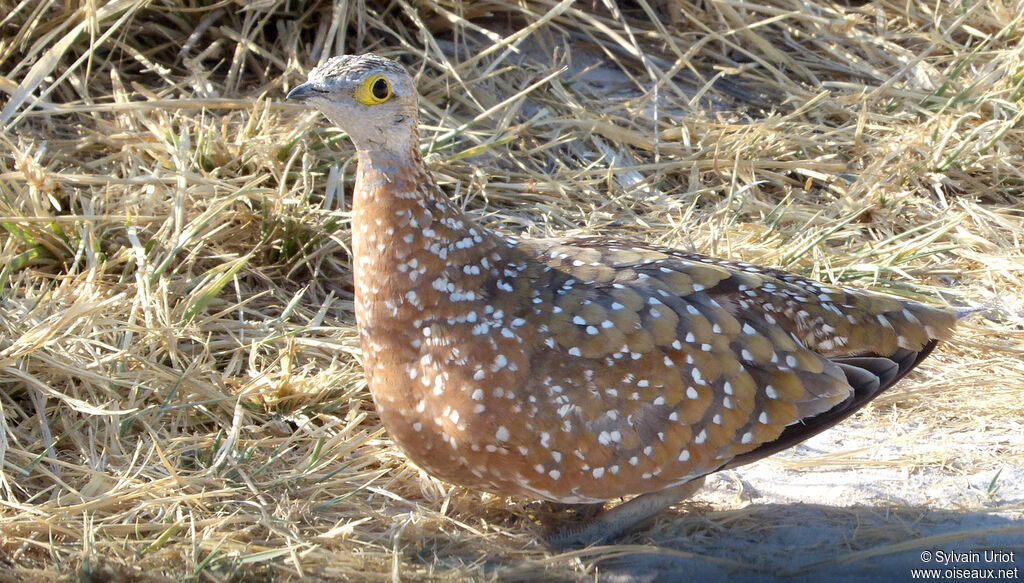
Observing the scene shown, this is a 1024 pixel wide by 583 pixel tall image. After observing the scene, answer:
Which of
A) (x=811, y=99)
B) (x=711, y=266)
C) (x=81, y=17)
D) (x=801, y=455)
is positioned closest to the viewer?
(x=711, y=266)

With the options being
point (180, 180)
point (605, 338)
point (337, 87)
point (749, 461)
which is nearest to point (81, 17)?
point (180, 180)

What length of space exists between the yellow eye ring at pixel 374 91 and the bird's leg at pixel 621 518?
149cm

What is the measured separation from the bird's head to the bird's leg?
1354 millimetres

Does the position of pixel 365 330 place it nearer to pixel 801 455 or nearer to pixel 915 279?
pixel 801 455

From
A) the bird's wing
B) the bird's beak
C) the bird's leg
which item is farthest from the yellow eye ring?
the bird's leg

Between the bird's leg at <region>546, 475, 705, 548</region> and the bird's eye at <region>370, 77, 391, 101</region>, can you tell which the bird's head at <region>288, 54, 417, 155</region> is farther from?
the bird's leg at <region>546, 475, 705, 548</region>

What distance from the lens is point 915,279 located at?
5160 mm

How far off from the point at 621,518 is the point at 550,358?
0.64m

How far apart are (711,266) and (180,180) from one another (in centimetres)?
256

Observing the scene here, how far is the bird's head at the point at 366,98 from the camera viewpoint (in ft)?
10.9

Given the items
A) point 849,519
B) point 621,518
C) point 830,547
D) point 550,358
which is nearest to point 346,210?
point 550,358

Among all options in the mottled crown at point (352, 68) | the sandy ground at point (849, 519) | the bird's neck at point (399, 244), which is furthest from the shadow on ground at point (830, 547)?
the mottled crown at point (352, 68)

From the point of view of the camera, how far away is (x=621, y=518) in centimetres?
366

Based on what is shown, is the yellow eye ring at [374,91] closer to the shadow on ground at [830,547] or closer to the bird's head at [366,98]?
the bird's head at [366,98]
